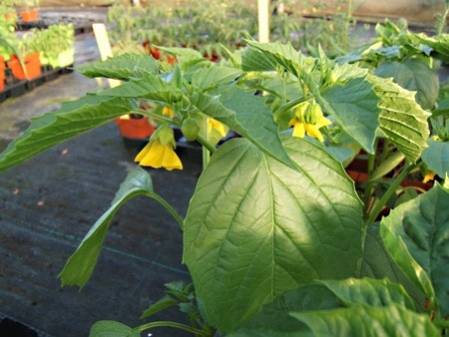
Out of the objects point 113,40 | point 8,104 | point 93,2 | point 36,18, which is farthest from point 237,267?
point 93,2

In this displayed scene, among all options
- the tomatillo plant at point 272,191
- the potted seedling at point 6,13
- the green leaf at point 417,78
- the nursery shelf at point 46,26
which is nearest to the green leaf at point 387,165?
the green leaf at point 417,78

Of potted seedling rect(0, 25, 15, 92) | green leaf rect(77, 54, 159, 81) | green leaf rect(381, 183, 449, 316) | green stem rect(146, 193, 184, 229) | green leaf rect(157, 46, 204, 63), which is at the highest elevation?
green leaf rect(77, 54, 159, 81)

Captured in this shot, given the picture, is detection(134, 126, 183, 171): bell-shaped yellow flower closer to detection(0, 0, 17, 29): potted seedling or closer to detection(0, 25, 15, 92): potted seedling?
detection(0, 25, 15, 92): potted seedling

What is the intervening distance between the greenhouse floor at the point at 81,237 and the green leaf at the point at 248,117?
103cm

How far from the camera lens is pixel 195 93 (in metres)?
0.50

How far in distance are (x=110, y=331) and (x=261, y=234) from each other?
35 centimetres

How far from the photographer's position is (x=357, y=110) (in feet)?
1.54

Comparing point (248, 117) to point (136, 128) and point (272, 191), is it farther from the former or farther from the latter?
point (136, 128)

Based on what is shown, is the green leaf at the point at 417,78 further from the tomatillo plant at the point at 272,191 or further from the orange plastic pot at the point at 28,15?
the orange plastic pot at the point at 28,15

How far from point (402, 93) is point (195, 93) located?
0.26m

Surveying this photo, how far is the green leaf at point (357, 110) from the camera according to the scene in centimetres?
45

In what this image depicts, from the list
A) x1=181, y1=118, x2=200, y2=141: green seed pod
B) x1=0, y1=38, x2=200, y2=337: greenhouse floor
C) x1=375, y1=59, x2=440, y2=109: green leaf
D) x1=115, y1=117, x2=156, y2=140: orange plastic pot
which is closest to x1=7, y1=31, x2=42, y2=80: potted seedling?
x1=0, y1=38, x2=200, y2=337: greenhouse floor

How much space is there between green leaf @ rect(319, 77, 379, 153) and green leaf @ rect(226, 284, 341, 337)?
0.16 meters

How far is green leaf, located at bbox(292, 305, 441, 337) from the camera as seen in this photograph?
0.97 feet
